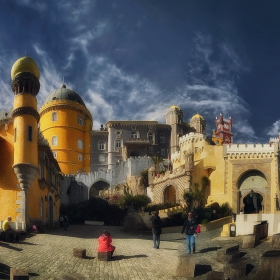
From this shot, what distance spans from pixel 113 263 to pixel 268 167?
105ft

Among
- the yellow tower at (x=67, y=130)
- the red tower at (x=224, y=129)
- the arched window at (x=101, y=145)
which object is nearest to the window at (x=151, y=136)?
the arched window at (x=101, y=145)

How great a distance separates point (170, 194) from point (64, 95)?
26.7 m

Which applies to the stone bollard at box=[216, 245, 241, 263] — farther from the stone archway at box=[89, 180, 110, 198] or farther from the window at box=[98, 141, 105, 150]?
the window at box=[98, 141, 105, 150]

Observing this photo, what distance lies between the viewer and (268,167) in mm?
42156

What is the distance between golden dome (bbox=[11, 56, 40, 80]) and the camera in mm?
25297

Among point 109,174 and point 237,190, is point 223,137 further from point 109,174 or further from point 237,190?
point 237,190

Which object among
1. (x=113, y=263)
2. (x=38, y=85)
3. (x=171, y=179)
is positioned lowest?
(x=113, y=263)

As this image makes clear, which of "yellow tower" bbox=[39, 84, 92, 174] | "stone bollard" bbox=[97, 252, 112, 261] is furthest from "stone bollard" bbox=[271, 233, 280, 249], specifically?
"yellow tower" bbox=[39, 84, 92, 174]

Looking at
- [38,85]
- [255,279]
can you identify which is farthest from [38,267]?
[38,85]

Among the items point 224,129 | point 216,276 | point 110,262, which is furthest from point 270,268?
point 224,129

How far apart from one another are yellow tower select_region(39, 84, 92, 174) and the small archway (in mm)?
18802

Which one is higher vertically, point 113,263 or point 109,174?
point 109,174

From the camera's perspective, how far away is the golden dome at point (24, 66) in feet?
83.0

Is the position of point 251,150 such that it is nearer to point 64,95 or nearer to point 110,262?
point 110,262
